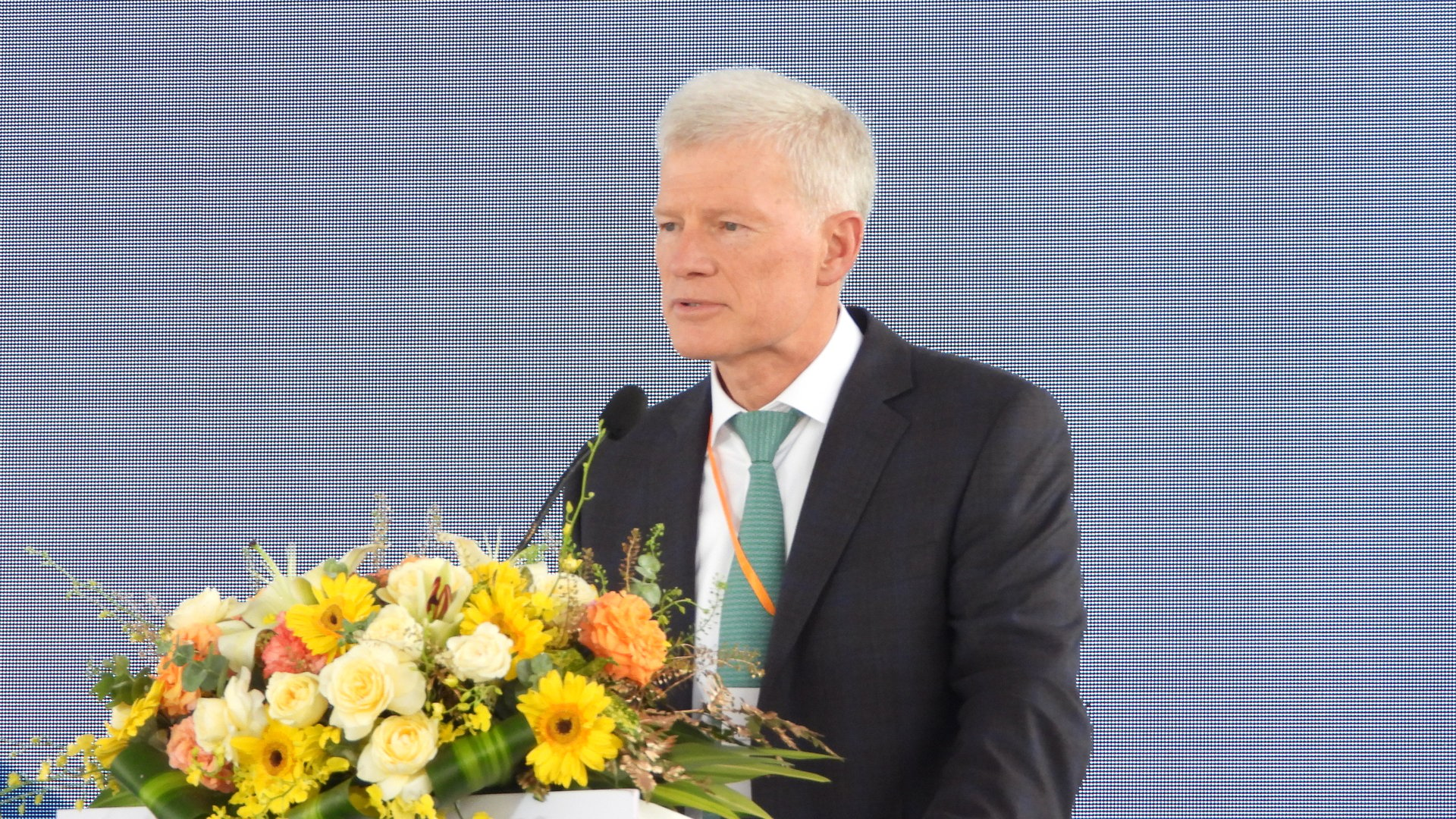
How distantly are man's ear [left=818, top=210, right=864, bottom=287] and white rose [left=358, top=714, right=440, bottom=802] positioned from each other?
104 cm

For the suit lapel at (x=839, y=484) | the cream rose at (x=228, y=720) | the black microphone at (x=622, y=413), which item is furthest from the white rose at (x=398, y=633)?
the suit lapel at (x=839, y=484)

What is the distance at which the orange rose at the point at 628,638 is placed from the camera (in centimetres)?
126

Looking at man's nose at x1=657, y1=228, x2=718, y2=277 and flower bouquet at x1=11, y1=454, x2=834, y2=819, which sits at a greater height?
man's nose at x1=657, y1=228, x2=718, y2=277

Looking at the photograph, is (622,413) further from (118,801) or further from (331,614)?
(118,801)

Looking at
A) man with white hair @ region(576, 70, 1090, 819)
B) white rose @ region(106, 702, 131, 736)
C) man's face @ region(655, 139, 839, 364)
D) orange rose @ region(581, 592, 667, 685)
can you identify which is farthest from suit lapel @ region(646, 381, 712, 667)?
white rose @ region(106, 702, 131, 736)

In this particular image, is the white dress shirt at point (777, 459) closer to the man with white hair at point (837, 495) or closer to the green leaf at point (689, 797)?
the man with white hair at point (837, 495)

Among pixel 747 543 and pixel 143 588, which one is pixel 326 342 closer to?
pixel 143 588

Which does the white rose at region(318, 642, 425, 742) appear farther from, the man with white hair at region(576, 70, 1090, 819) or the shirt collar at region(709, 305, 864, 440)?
the shirt collar at region(709, 305, 864, 440)

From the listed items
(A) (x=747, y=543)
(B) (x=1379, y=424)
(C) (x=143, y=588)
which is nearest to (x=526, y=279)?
(C) (x=143, y=588)

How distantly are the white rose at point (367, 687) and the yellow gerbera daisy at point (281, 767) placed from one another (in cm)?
3

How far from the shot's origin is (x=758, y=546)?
199 centimetres

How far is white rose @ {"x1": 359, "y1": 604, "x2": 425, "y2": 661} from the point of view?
1217mm

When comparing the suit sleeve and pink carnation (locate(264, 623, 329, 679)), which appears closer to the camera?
pink carnation (locate(264, 623, 329, 679))

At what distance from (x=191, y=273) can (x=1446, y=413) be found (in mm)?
2819
